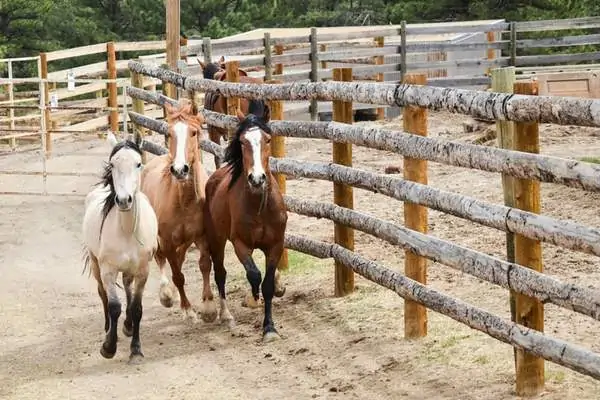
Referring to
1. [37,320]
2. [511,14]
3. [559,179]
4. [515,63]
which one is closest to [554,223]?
[559,179]

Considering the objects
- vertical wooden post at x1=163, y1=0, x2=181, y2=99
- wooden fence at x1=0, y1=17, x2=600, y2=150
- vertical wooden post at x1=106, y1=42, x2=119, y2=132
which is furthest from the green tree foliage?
vertical wooden post at x1=163, y1=0, x2=181, y2=99

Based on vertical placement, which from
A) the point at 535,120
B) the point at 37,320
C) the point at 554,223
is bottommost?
the point at 37,320

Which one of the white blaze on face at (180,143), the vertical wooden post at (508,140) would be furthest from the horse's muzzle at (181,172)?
the vertical wooden post at (508,140)

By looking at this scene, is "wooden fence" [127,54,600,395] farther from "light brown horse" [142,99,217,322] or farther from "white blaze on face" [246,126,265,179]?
"light brown horse" [142,99,217,322]

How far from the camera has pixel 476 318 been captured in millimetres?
6414

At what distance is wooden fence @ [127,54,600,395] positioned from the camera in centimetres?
546

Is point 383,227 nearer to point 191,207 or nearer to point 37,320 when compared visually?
point 191,207

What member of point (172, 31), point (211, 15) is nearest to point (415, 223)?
point (172, 31)

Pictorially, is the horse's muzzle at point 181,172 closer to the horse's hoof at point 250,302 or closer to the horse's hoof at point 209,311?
the horse's hoof at point 209,311

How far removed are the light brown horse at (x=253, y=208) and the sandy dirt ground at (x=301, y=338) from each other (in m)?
0.47

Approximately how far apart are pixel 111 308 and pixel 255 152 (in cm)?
150

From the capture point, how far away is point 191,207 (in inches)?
356

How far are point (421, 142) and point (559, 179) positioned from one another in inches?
67.6

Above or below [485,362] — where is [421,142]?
above
